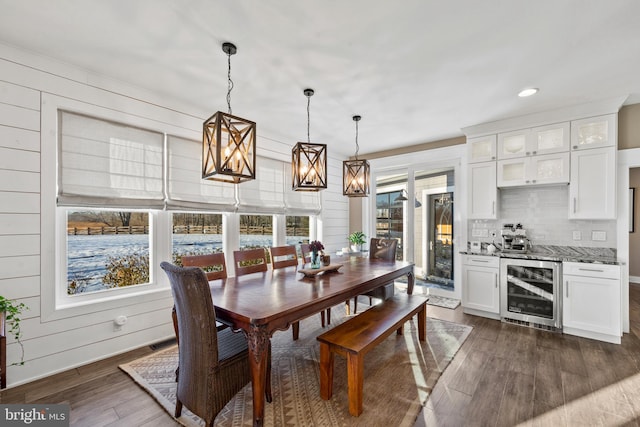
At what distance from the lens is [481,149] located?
415 cm

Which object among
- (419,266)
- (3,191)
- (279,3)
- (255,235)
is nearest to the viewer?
(279,3)

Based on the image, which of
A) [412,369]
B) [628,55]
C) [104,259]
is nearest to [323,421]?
[412,369]

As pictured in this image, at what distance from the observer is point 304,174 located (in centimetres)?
295

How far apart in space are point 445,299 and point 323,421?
3.41 metres

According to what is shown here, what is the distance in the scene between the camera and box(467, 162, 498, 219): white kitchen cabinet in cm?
403

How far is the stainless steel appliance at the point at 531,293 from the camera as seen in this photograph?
339cm

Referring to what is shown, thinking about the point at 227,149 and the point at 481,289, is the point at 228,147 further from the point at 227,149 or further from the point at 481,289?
the point at 481,289

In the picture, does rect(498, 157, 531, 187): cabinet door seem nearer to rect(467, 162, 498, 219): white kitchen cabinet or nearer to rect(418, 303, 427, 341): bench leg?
rect(467, 162, 498, 219): white kitchen cabinet

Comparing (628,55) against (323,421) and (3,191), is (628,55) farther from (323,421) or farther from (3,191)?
(3,191)

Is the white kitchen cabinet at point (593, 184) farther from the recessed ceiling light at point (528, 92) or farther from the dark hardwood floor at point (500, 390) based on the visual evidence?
the dark hardwood floor at point (500, 390)

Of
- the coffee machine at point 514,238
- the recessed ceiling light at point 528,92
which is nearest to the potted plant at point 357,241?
the coffee machine at point 514,238

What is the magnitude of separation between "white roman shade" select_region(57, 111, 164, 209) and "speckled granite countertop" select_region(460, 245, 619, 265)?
13.7ft

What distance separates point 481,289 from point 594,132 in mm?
2339

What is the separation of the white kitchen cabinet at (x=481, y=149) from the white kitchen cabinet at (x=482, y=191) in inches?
3.4
